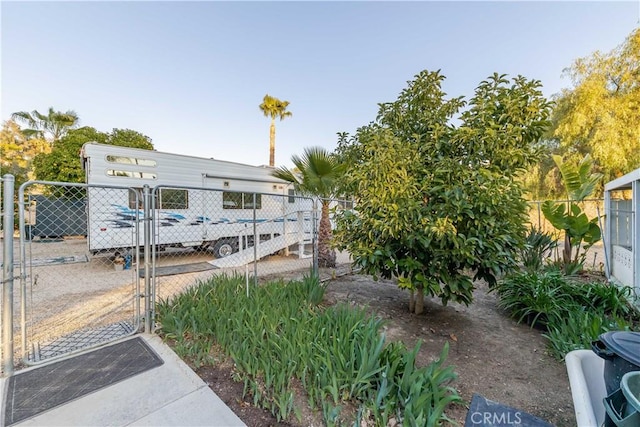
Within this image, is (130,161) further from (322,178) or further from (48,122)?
(48,122)

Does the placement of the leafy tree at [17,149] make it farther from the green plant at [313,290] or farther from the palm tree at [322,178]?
the green plant at [313,290]

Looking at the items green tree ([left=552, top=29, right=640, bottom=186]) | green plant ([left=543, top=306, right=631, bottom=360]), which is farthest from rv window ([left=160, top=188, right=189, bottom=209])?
green tree ([left=552, top=29, right=640, bottom=186])

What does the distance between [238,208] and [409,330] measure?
21.3ft

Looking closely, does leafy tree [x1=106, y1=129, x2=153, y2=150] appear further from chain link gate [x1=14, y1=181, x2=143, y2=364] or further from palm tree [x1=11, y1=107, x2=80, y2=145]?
chain link gate [x1=14, y1=181, x2=143, y2=364]

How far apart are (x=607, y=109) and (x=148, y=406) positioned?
15.3 metres

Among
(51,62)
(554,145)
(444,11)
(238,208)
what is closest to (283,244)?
(238,208)

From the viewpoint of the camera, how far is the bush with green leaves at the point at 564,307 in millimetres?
2754

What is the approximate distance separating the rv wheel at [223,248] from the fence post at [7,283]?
19.2 feet

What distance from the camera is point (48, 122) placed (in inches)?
622

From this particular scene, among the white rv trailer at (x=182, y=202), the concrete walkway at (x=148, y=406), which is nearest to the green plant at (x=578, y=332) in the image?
the concrete walkway at (x=148, y=406)

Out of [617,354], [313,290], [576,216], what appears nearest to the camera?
[617,354]

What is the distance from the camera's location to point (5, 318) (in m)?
2.18

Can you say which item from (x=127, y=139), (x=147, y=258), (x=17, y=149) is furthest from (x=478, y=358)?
(x=17, y=149)

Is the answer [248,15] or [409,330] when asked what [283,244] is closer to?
[409,330]
